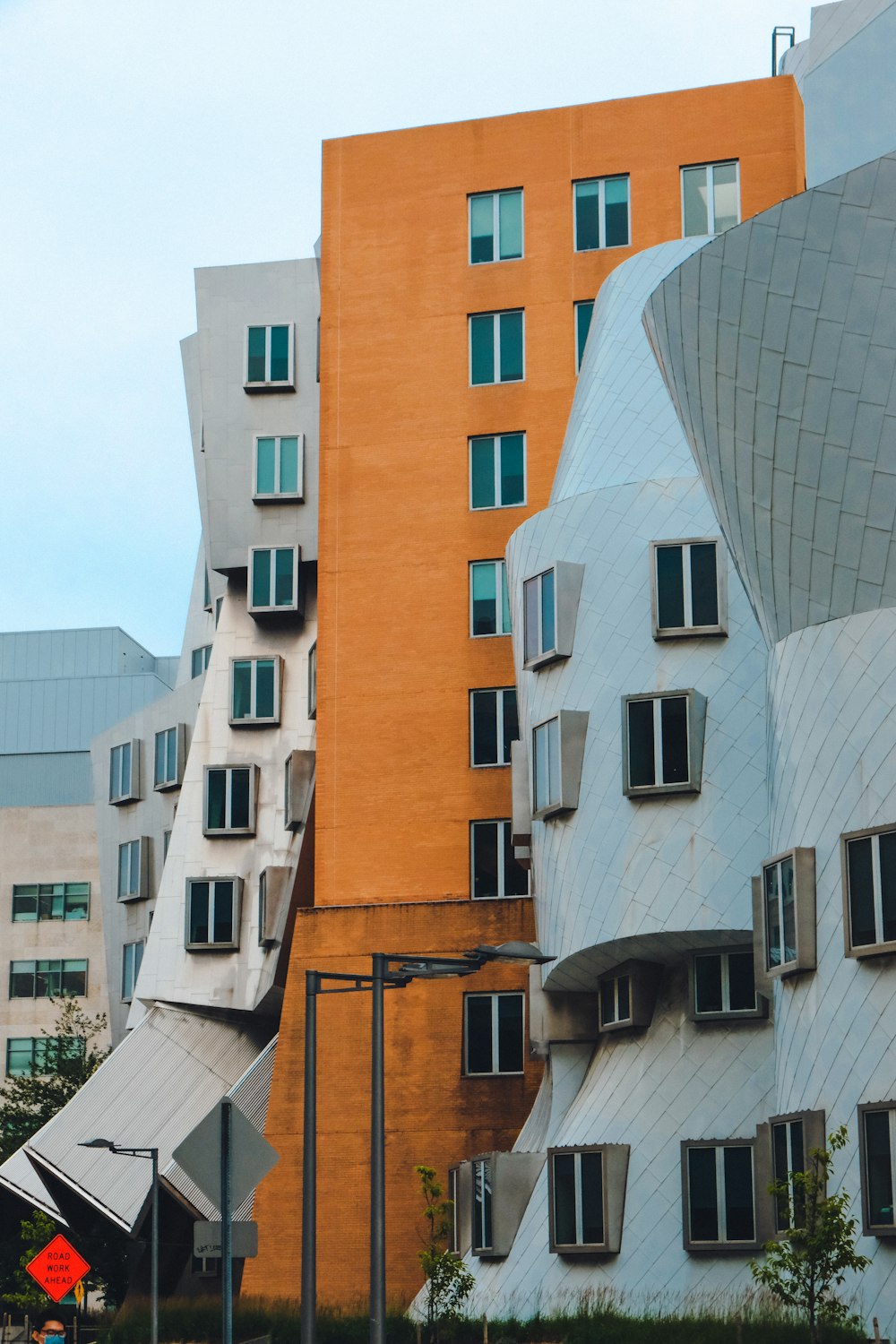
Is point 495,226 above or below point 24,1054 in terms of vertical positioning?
above

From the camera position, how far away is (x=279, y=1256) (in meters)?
44.5

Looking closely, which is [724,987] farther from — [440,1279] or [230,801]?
[230,801]

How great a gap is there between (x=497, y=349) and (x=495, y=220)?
3.42 m

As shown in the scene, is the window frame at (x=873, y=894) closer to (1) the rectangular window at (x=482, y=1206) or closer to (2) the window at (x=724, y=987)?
(2) the window at (x=724, y=987)

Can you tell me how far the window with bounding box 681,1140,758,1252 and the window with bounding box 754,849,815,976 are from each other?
530 cm

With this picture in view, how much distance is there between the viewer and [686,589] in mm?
37781

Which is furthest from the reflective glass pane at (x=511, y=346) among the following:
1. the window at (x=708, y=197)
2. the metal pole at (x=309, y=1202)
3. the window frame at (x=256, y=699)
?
the metal pole at (x=309, y=1202)

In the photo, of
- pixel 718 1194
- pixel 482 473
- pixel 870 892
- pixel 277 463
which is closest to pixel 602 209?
pixel 482 473

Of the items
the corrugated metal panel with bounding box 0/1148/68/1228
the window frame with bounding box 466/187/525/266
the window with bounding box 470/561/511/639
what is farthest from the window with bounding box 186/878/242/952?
the window frame with bounding box 466/187/525/266

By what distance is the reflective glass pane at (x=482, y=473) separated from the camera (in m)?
49.4

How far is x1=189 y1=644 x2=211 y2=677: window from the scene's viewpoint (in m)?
68.3

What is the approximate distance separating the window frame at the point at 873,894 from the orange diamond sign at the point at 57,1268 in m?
16.1

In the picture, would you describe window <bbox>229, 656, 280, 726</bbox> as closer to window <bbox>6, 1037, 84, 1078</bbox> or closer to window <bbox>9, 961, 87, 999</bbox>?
window <bbox>6, 1037, 84, 1078</bbox>

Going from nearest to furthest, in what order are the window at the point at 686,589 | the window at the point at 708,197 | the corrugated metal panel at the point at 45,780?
the window at the point at 686,589 → the window at the point at 708,197 → the corrugated metal panel at the point at 45,780
